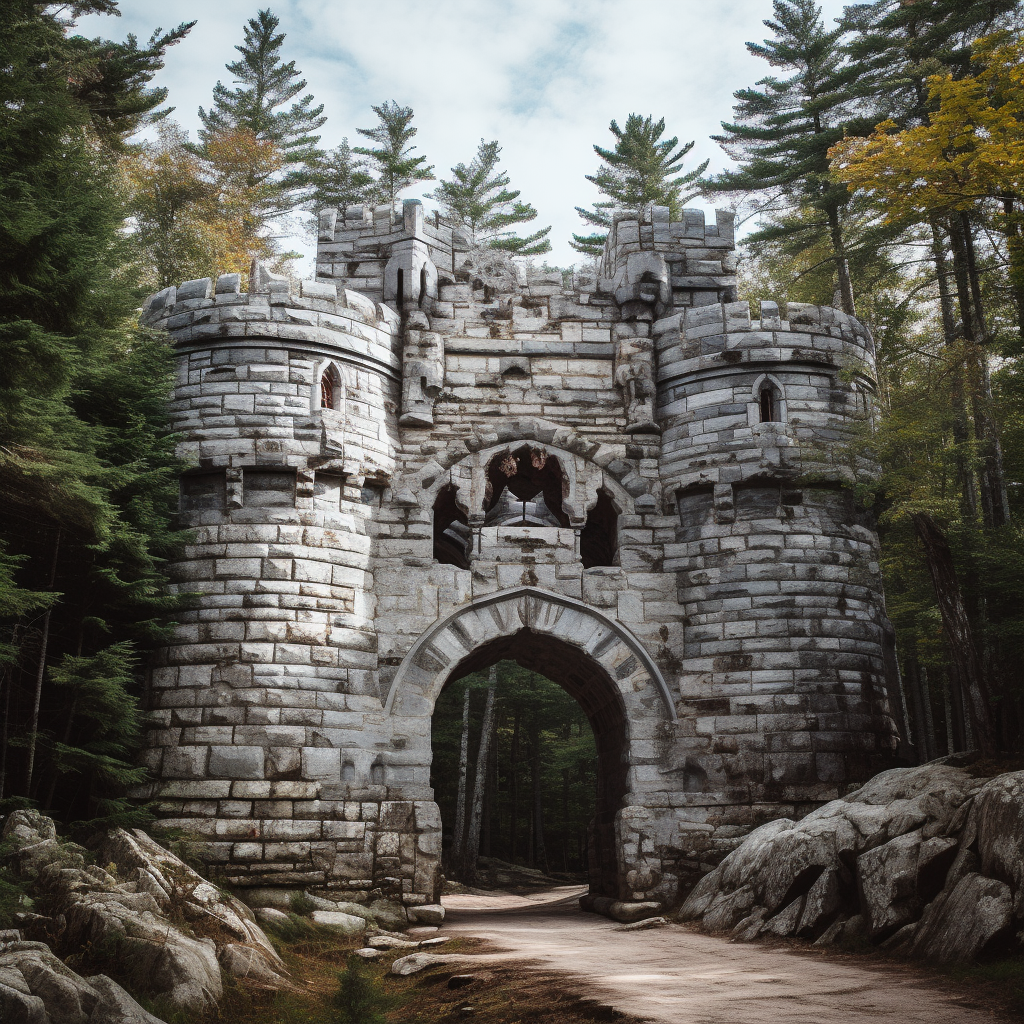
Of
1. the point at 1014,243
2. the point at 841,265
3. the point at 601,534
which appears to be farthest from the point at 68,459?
the point at 841,265

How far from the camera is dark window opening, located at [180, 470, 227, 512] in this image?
12109 mm

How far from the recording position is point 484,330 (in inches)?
541

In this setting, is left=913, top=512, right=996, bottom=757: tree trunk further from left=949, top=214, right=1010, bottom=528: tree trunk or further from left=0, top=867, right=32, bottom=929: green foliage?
left=0, top=867, right=32, bottom=929: green foliage

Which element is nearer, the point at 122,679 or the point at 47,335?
the point at 47,335

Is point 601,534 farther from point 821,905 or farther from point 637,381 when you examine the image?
point 821,905

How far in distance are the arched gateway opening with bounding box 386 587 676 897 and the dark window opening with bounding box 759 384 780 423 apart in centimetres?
340

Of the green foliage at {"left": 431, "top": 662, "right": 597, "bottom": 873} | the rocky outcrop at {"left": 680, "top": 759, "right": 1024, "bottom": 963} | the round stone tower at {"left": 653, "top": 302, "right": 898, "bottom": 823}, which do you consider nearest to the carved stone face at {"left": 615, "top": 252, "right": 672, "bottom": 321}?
the round stone tower at {"left": 653, "top": 302, "right": 898, "bottom": 823}

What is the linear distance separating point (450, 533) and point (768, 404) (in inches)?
208

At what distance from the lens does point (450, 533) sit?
1577 cm

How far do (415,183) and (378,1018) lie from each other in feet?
96.6

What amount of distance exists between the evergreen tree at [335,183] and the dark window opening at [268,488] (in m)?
19.4

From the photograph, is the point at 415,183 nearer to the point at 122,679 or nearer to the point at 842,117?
the point at 842,117

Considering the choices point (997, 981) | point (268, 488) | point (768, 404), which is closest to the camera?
point (997, 981)

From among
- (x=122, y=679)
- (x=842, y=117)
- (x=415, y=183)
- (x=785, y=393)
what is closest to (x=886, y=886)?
(x=785, y=393)
